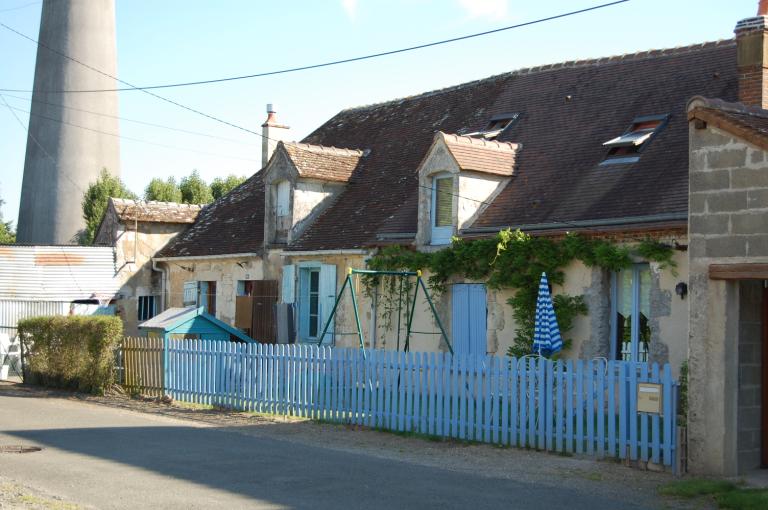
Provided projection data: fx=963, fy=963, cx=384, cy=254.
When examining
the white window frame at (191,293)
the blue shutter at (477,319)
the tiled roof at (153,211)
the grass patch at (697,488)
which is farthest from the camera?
the tiled roof at (153,211)

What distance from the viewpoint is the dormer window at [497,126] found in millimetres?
20859

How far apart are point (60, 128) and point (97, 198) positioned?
13.5 ft

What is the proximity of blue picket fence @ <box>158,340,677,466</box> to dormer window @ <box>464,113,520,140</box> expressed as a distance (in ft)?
24.1

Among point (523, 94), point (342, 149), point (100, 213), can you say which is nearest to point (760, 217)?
point (523, 94)

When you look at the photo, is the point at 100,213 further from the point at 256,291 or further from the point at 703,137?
the point at 703,137

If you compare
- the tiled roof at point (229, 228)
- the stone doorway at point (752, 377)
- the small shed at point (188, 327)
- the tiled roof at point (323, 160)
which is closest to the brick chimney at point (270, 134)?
the tiled roof at point (229, 228)

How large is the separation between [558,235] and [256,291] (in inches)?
381

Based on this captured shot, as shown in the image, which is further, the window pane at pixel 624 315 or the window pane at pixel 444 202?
the window pane at pixel 444 202

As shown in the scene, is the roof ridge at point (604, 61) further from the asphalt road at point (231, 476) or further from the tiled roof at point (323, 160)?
the asphalt road at point (231, 476)

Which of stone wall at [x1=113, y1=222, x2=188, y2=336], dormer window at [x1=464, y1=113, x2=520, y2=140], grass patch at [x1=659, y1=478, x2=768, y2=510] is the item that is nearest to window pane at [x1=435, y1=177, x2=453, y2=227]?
dormer window at [x1=464, y1=113, x2=520, y2=140]

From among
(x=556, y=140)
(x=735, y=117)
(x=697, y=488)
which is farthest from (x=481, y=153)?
(x=697, y=488)

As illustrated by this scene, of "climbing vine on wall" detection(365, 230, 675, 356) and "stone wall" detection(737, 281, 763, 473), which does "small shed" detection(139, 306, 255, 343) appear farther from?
"stone wall" detection(737, 281, 763, 473)

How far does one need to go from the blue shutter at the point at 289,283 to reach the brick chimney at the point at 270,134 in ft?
23.2

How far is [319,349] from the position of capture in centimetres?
1573
